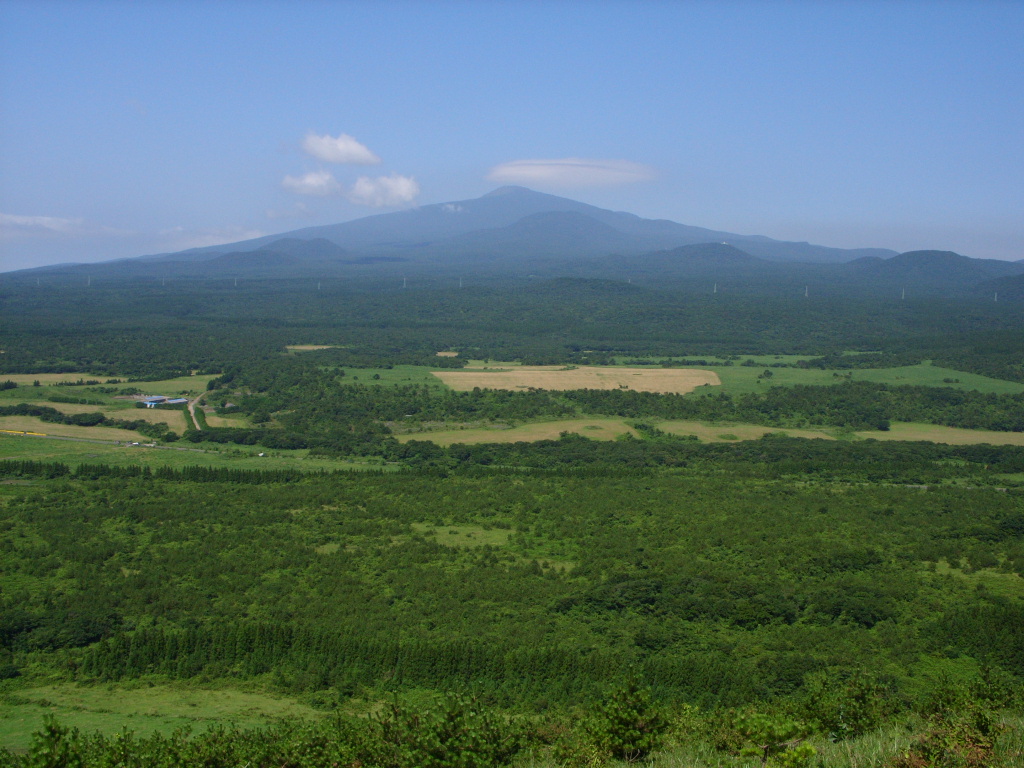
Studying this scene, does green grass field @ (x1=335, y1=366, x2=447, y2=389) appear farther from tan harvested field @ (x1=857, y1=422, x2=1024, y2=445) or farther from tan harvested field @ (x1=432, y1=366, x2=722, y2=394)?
tan harvested field @ (x1=857, y1=422, x2=1024, y2=445)

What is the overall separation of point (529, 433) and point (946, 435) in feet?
74.3

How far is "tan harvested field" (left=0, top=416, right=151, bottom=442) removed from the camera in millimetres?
44656

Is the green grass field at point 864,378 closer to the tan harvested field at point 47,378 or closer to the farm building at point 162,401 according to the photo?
the farm building at point 162,401

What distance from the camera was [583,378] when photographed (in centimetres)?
6278

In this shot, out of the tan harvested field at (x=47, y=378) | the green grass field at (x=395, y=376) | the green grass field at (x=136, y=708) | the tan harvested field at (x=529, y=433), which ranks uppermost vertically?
the tan harvested field at (x=47, y=378)

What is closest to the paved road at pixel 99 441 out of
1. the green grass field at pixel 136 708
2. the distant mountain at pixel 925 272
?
the green grass field at pixel 136 708

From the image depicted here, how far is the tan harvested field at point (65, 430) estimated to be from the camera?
147 ft

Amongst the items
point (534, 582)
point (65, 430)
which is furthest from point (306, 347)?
point (534, 582)

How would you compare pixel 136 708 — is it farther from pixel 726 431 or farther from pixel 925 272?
pixel 925 272

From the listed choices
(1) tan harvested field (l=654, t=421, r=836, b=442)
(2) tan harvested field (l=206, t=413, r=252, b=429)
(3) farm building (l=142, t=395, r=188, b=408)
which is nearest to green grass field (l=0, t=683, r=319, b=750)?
(2) tan harvested field (l=206, t=413, r=252, b=429)

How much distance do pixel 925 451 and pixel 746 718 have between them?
3267 cm

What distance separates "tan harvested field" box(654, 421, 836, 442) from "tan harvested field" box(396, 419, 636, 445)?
2713 mm

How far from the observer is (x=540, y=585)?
79.8 ft

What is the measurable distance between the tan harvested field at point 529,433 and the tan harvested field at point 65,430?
14.1 metres
